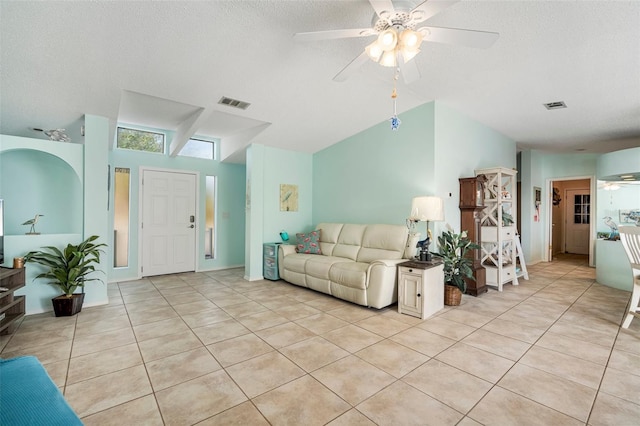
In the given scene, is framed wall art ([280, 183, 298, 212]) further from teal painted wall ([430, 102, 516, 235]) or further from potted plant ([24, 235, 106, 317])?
potted plant ([24, 235, 106, 317])

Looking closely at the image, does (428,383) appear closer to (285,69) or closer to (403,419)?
(403,419)

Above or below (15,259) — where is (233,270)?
below

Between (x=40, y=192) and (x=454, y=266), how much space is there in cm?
597

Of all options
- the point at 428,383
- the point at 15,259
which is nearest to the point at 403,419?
the point at 428,383

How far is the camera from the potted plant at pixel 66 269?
3.31 metres

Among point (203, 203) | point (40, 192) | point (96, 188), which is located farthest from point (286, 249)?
point (40, 192)

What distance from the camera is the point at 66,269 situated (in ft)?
11.1

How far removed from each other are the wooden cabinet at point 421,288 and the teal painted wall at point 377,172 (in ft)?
3.79

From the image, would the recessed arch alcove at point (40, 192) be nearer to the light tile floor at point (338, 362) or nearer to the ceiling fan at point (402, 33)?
the light tile floor at point (338, 362)

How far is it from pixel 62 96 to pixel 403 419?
452 cm

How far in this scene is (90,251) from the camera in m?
3.54

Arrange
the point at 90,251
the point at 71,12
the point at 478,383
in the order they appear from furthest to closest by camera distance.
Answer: the point at 90,251 < the point at 71,12 < the point at 478,383

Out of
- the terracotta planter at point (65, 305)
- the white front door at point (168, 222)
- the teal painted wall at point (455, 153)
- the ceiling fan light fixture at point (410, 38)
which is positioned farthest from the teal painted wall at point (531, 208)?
the terracotta planter at point (65, 305)

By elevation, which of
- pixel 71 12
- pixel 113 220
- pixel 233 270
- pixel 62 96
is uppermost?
pixel 71 12
